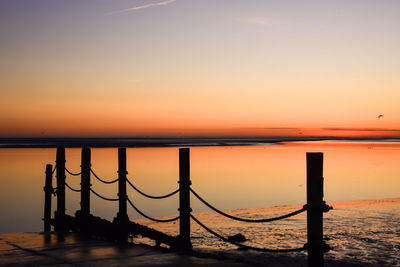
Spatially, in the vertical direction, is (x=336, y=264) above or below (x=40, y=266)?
below

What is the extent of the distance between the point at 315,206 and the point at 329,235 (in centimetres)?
711

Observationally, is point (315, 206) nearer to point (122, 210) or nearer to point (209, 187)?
point (122, 210)

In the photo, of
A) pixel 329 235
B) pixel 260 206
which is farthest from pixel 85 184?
pixel 260 206

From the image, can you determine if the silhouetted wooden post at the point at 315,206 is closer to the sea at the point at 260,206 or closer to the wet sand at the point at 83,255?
the wet sand at the point at 83,255

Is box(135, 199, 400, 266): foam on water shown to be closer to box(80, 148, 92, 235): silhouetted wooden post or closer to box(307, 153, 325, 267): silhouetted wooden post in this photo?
box(80, 148, 92, 235): silhouetted wooden post

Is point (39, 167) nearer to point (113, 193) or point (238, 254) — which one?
point (113, 193)

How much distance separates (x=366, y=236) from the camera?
12078 mm

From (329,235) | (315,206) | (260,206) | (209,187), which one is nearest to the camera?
(315,206)

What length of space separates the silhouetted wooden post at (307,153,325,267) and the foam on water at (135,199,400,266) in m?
2.24

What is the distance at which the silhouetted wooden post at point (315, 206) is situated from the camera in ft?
18.8

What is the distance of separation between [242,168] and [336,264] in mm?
24339

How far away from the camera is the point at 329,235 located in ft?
40.1

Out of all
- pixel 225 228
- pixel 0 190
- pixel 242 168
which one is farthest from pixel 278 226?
pixel 242 168

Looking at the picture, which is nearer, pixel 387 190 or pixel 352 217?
pixel 352 217
